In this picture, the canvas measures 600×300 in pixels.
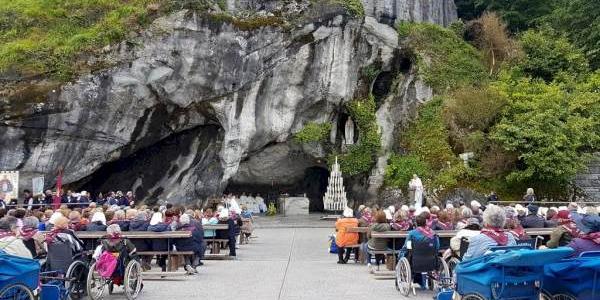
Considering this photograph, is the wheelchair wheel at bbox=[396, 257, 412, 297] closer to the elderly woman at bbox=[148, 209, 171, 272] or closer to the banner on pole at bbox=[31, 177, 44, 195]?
the elderly woman at bbox=[148, 209, 171, 272]

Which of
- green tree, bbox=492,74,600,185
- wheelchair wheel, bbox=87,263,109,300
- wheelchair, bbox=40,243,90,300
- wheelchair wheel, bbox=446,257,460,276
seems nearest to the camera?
wheelchair, bbox=40,243,90,300

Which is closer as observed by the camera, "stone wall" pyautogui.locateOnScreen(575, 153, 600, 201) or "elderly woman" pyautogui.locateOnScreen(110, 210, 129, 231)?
"elderly woman" pyautogui.locateOnScreen(110, 210, 129, 231)

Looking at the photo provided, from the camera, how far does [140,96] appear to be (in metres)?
24.8

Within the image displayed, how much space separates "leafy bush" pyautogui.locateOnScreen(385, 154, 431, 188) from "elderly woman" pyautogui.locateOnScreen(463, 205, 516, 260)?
18.1 meters

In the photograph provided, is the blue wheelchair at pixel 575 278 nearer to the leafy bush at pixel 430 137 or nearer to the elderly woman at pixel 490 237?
the elderly woman at pixel 490 237

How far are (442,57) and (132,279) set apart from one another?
74.2 ft

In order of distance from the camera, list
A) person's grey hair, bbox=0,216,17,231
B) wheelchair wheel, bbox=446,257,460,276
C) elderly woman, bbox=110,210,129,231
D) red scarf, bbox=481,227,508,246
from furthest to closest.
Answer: elderly woman, bbox=110,210,129,231
person's grey hair, bbox=0,216,17,231
wheelchair wheel, bbox=446,257,460,276
red scarf, bbox=481,227,508,246

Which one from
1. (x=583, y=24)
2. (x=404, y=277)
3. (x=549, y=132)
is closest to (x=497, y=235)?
(x=404, y=277)

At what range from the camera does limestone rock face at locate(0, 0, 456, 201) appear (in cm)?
2380

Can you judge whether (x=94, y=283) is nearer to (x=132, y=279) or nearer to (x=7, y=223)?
(x=132, y=279)

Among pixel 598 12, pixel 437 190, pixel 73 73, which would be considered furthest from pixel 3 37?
pixel 598 12

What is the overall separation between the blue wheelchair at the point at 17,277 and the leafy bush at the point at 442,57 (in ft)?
75.2

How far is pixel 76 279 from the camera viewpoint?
27.7ft

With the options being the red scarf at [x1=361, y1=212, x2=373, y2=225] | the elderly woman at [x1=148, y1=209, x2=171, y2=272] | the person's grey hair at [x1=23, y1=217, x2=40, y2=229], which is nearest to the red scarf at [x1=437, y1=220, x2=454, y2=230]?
the red scarf at [x1=361, y1=212, x2=373, y2=225]
